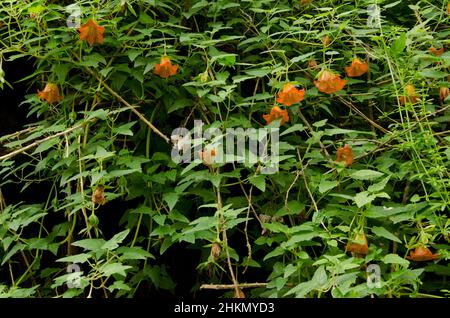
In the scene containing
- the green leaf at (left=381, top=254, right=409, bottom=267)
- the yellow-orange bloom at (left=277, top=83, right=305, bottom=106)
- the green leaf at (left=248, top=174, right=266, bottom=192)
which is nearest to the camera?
the green leaf at (left=381, top=254, right=409, bottom=267)

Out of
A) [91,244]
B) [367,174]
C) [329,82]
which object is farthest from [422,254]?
[91,244]

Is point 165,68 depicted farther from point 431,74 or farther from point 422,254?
point 422,254

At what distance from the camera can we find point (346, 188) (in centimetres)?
167

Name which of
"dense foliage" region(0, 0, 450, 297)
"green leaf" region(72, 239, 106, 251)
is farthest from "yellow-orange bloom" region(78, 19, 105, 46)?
"green leaf" region(72, 239, 106, 251)

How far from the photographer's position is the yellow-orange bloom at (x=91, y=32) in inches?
70.1

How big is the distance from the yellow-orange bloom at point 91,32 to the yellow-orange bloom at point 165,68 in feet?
0.63

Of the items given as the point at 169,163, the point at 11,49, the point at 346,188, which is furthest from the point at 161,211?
the point at 11,49

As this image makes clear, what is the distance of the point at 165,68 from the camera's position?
1801 millimetres

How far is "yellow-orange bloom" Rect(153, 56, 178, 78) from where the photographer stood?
1798 mm

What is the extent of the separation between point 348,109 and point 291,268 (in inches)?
33.1

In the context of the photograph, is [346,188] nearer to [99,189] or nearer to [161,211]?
[161,211]

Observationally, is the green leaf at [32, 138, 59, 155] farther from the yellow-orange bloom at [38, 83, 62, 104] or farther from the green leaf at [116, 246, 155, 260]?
the green leaf at [116, 246, 155, 260]

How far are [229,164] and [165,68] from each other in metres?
0.37

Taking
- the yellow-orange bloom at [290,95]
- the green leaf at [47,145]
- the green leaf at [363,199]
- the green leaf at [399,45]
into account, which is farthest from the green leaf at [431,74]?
the green leaf at [47,145]
